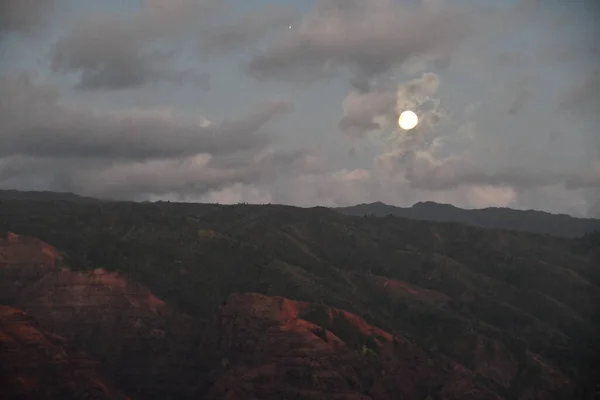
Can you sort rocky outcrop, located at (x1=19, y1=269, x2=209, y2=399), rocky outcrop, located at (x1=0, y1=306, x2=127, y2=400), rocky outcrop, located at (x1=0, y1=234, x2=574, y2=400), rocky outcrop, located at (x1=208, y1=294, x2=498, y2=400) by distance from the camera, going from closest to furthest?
rocky outcrop, located at (x1=0, y1=306, x2=127, y2=400) → rocky outcrop, located at (x1=0, y1=234, x2=574, y2=400) → rocky outcrop, located at (x1=208, y1=294, x2=498, y2=400) → rocky outcrop, located at (x1=19, y1=269, x2=209, y2=399)

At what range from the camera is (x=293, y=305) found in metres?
96.3

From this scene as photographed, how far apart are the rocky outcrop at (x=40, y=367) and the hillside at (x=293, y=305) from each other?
5.69 metres

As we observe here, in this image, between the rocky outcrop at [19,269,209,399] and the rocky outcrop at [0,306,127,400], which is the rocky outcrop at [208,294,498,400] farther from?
the rocky outcrop at [0,306,127,400]

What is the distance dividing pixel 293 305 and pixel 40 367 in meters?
34.2

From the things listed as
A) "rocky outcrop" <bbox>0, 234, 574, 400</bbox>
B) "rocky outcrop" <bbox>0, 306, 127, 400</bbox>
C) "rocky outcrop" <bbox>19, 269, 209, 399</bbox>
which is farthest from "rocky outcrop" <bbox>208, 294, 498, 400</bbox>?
"rocky outcrop" <bbox>0, 306, 127, 400</bbox>

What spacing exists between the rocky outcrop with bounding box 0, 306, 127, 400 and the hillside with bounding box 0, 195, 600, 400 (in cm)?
569

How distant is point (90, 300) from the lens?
9525 cm

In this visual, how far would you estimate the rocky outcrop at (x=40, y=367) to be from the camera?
76.0 meters

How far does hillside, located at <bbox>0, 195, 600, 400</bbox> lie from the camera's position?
Result: 8975 cm

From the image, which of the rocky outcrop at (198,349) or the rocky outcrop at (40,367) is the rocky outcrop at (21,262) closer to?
the rocky outcrop at (198,349)

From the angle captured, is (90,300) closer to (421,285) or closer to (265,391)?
(265,391)

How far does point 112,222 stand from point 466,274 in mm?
72561

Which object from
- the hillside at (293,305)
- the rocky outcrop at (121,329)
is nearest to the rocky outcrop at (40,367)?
the hillside at (293,305)

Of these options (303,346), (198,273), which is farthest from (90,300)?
(303,346)
